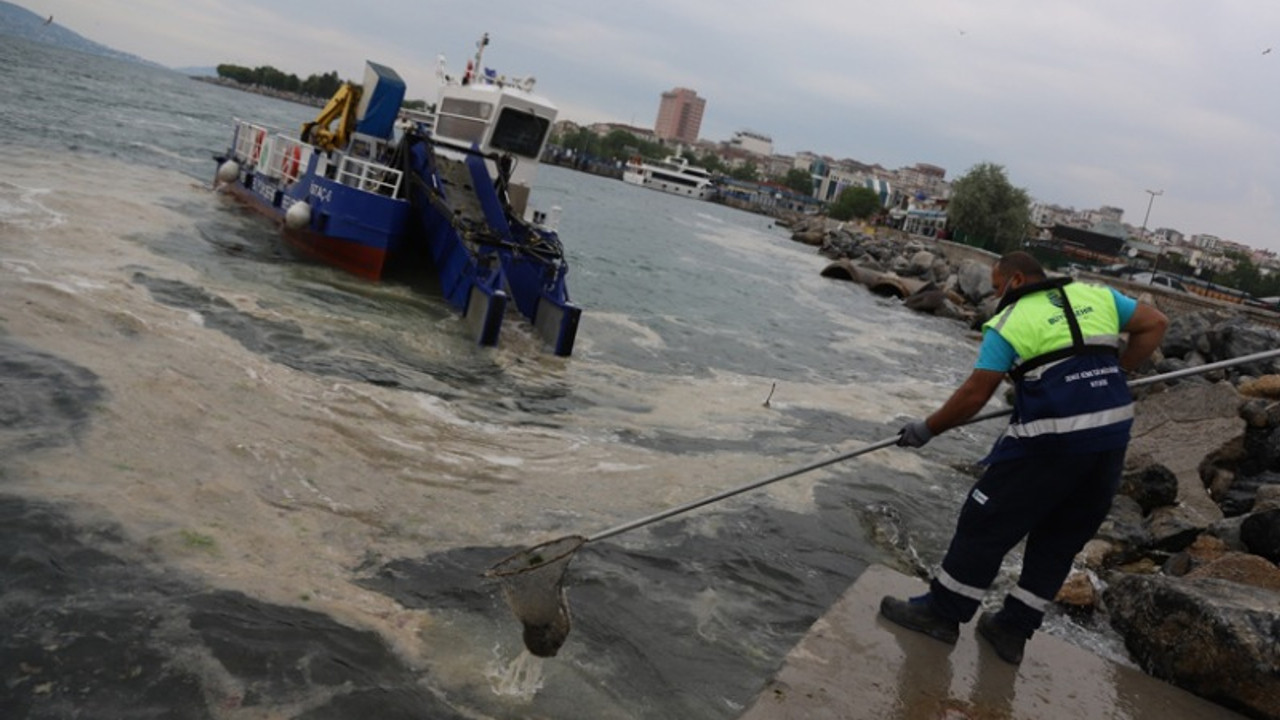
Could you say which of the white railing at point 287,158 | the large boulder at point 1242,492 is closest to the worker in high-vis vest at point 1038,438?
the large boulder at point 1242,492

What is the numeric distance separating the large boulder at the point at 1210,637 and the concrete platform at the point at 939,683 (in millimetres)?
118

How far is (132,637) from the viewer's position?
3605 millimetres

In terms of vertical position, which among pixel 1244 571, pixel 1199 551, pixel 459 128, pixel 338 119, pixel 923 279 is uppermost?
pixel 923 279

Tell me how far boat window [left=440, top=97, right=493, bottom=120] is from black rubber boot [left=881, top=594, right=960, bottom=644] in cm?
1442

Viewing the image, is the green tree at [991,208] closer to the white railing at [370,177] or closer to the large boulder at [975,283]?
the large boulder at [975,283]

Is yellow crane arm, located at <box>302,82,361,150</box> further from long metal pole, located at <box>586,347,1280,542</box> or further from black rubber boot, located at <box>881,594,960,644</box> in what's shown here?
black rubber boot, located at <box>881,594,960,644</box>

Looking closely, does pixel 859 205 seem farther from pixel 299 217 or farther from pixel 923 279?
pixel 299 217

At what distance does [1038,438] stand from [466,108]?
15.4m

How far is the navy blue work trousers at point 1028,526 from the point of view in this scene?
12.5ft

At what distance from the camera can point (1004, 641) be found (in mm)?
4066

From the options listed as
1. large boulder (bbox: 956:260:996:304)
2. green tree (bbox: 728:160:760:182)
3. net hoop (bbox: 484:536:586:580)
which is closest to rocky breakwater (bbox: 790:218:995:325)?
large boulder (bbox: 956:260:996:304)

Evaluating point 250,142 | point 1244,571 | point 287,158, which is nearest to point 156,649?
point 1244,571

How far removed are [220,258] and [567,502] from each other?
366 inches

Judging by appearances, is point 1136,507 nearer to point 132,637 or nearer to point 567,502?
point 567,502
